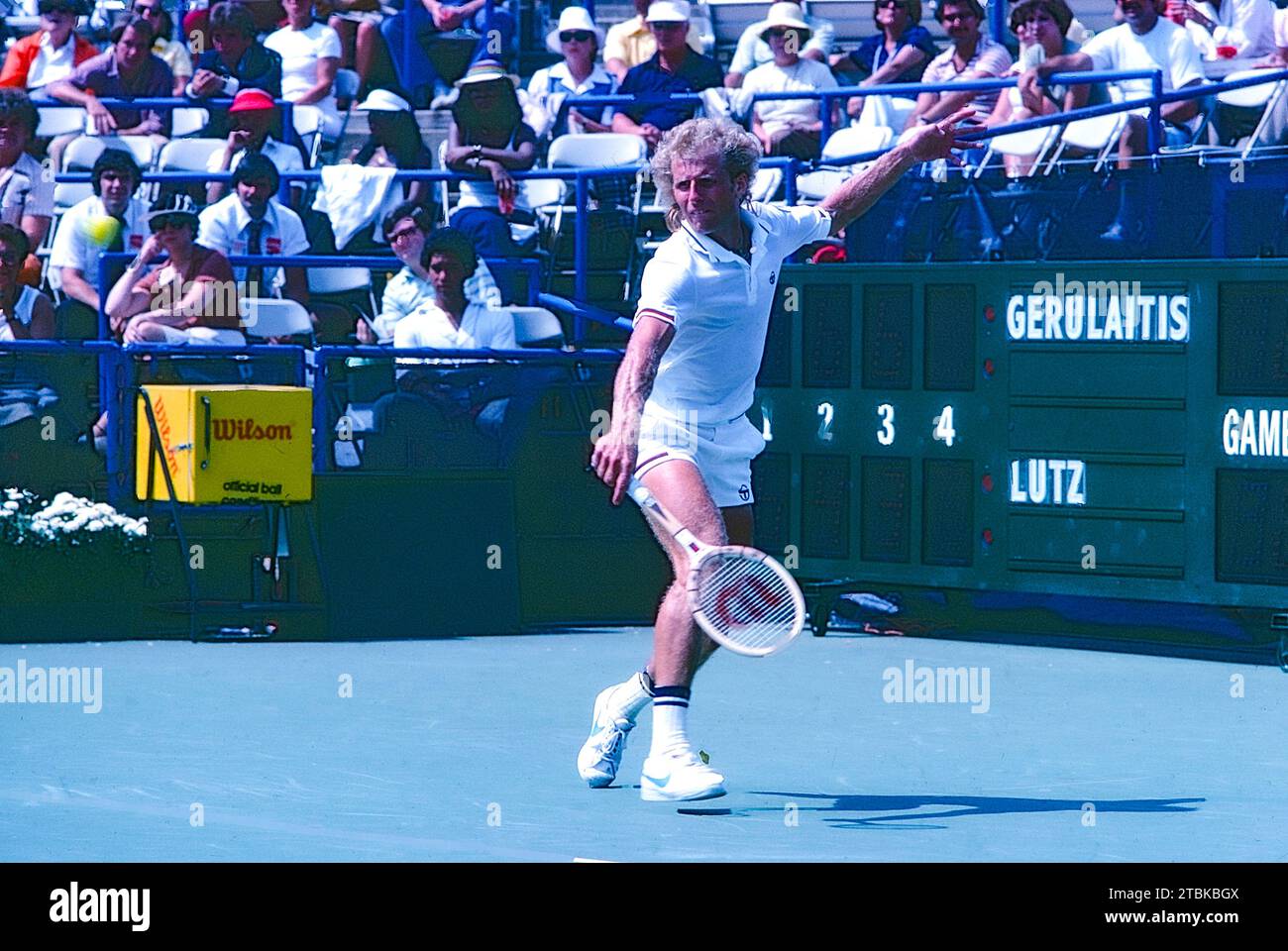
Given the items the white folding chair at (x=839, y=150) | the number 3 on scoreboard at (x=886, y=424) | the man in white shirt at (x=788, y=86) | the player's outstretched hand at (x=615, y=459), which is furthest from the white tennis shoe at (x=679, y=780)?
the man in white shirt at (x=788, y=86)

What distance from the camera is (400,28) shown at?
17562 millimetres

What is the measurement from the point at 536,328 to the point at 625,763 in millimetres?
5268

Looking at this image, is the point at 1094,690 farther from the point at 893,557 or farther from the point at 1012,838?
the point at 1012,838

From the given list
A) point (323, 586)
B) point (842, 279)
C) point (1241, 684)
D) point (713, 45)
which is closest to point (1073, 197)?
point (842, 279)

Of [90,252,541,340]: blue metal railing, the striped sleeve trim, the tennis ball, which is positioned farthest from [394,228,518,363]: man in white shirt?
the striped sleeve trim

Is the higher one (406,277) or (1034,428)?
(406,277)

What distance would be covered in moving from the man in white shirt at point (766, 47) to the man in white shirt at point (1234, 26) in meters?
2.46

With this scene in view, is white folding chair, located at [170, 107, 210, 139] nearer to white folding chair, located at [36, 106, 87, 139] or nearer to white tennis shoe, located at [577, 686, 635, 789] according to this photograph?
white folding chair, located at [36, 106, 87, 139]

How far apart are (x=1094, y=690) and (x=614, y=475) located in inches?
166

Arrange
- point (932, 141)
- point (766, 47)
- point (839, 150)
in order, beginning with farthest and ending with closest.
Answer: point (766, 47)
point (839, 150)
point (932, 141)

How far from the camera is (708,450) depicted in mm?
7504

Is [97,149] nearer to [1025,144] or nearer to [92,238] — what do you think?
[92,238]

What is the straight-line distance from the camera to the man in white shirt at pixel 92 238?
1416 centimetres

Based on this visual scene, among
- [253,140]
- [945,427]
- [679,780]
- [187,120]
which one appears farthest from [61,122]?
[679,780]
